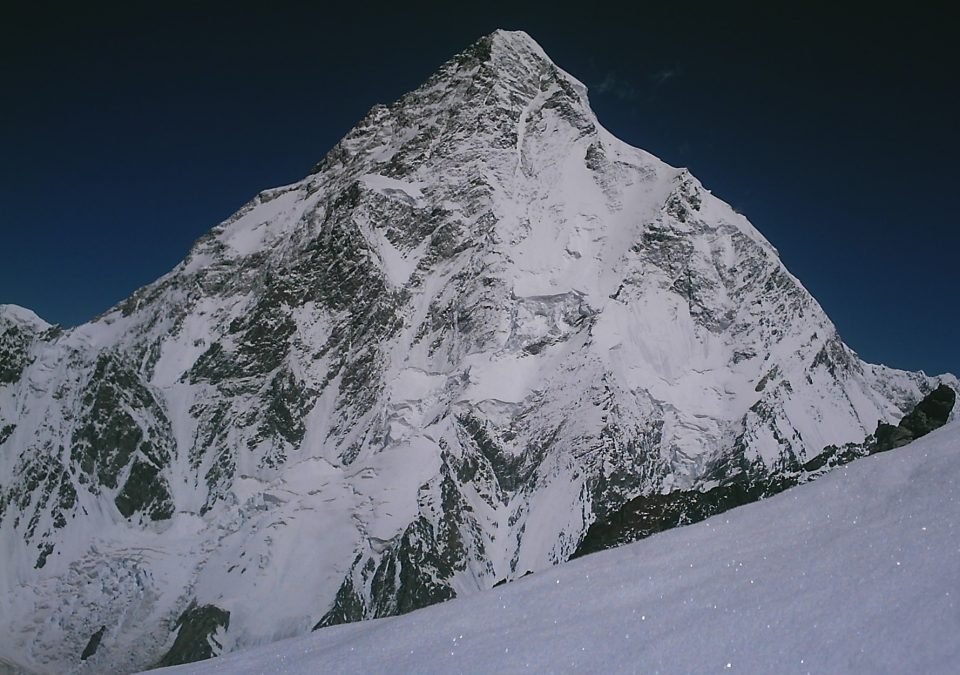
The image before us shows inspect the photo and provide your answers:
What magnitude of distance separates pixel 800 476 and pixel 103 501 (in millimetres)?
113656

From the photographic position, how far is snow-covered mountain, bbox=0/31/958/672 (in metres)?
111

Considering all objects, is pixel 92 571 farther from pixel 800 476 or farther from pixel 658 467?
pixel 800 476

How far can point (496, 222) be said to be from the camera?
455ft

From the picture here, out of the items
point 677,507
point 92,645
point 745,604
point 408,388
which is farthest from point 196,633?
point 745,604

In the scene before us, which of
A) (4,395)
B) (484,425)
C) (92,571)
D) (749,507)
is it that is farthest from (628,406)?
(749,507)

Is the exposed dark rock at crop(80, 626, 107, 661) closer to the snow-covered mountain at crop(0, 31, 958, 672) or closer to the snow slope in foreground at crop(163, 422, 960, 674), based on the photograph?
the snow-covered mountain at crop(0, 31, 958, 672)

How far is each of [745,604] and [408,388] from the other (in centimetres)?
12362

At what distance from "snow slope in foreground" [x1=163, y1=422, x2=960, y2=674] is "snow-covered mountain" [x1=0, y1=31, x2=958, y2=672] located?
102 m

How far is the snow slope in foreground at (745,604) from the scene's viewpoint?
14.6 feet

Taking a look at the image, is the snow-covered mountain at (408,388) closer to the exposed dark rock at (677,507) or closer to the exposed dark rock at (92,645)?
the exposed dark rock at (92,645)

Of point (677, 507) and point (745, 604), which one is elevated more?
point (677, 507)

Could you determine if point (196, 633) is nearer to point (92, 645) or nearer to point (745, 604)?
point (92, 645)

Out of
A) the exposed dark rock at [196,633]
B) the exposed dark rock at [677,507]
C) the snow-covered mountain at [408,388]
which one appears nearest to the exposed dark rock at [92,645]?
the snow-covered mountain at [408,388]

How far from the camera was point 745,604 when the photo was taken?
497cm
